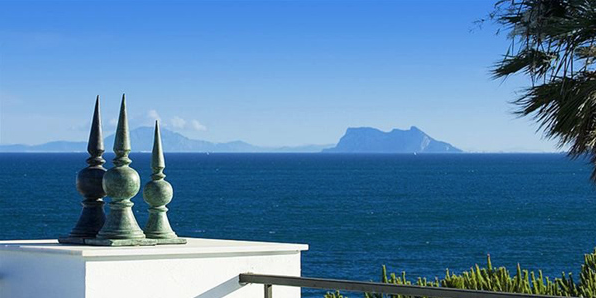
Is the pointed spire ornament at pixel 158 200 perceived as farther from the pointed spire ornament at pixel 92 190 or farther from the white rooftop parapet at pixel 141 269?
the pointed spire ornament at pixel 92 190

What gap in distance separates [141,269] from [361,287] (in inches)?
45.4

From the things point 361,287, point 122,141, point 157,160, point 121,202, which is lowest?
point 361,287

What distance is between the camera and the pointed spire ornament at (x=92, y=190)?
564cm

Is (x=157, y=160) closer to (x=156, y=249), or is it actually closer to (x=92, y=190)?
(x=92, y=190)

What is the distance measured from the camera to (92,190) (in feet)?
18.6

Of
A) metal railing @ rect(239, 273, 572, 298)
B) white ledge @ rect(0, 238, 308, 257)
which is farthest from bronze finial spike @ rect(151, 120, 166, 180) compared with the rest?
metal railing @ rect(239, 273, 572, 298)

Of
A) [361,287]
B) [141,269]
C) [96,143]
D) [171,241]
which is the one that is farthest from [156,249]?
[361,287]

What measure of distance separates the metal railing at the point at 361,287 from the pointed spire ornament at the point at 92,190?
894 millimetres

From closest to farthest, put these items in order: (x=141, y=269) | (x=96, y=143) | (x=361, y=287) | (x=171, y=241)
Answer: (x=361, y=287) < (x=141, y=269) < (x=171, y=241) < (x=96, y=143)

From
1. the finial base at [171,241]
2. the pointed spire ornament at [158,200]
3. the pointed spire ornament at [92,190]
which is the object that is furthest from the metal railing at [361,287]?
the pointed spire ornament at [92,190]

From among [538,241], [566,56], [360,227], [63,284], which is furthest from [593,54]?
[360,227]

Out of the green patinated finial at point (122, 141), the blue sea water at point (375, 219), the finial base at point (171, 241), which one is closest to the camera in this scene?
the green patinated finial at point (122, 141)

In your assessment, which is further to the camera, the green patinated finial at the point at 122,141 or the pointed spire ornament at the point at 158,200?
the pointed spire ornament at the point at 158,200

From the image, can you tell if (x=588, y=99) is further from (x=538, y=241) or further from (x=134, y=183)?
(x=538, y=241)
